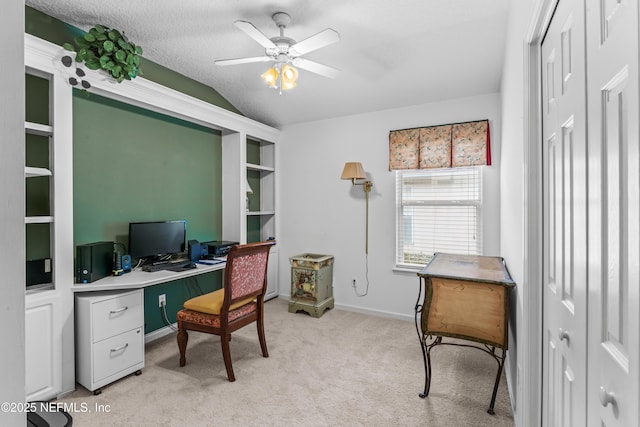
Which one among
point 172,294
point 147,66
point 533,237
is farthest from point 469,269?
point 147,66

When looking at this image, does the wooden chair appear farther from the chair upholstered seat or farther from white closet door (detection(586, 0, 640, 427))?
white closet door (detection(586, 0, 640, 427))

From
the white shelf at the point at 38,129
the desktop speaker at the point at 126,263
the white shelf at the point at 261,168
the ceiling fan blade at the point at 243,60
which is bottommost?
the desktop speaker at the point at 126,263

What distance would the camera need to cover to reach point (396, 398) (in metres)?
2.18

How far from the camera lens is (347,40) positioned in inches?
109

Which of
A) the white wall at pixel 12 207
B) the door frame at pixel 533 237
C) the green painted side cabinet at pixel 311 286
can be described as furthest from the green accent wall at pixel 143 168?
the door frame at pixel 533 237

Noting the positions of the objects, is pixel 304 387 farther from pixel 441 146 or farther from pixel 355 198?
pixel 441 146

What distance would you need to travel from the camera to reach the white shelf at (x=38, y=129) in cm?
210

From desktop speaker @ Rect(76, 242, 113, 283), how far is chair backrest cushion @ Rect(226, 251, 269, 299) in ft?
3.38

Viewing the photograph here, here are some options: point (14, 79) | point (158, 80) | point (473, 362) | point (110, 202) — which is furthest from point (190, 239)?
point (14, 79)

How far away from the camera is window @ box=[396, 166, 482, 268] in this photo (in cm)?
342

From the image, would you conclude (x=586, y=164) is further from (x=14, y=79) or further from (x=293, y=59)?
(x=293, y=59)

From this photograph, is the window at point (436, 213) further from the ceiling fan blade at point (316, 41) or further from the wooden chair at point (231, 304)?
the ceiling fan blade at point (316, 41)

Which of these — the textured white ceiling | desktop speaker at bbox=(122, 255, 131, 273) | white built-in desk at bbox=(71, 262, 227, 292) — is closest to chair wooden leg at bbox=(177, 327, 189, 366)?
white built-in desk at bbox=(71, 262, 227, 292)

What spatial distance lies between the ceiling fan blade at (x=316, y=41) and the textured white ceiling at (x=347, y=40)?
0.41m
